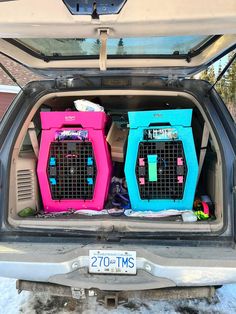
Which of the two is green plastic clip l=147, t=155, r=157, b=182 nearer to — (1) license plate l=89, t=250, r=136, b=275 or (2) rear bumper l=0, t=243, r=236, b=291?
(2) rear bumper l=0, t=243, r=236, b=291

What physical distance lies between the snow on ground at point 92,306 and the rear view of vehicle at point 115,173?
28.1 inches

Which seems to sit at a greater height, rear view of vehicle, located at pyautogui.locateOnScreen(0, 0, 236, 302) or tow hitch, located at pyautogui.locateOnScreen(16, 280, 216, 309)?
rear view of vehicle, located at pyautogui.locateOnScreen(0, 0, 236, 302)

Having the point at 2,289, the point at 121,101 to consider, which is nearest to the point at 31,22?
the point at 121,101

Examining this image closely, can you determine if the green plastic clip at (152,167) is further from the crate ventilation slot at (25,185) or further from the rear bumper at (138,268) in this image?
the crate ventilation slot at (25,185)

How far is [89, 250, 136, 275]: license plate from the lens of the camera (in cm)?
246

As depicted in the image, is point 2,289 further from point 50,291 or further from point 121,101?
point 121,101

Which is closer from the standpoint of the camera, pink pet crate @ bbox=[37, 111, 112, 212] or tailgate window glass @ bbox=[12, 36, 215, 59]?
tailgate window glass @ bbox=[12, 36, 215, 59]

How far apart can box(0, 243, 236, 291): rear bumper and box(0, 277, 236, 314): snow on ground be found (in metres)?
0.89

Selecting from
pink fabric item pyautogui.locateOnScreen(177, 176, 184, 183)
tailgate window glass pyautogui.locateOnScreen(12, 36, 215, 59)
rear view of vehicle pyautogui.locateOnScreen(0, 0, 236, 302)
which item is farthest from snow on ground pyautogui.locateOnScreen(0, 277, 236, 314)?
tailgate window glass pyautogui.locateOnScreen(12, 36, 215, 59)

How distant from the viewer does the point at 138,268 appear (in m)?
2.45

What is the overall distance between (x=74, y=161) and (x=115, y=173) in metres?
0.60

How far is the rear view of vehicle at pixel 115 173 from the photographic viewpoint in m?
2.47

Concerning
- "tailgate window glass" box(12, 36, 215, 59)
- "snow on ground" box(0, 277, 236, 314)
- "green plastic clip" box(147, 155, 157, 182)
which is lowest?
"snow on ground" box(0, 277, 236, 314)

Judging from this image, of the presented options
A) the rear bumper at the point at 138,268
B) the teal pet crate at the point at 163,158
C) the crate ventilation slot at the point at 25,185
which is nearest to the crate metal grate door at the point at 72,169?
the crate ventilation slot at the point at 25,185
